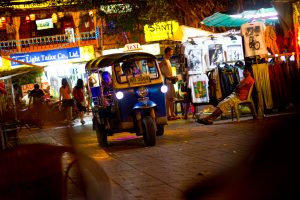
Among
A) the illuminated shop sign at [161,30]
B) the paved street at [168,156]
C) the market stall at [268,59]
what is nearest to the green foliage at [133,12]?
the illuminated shop sign at [161,30]

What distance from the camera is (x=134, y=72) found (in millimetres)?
12195

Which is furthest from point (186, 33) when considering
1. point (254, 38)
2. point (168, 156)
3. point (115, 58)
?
point (168, 156)

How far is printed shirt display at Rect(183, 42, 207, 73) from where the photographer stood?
1562 centimetres

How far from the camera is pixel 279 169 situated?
247 cm

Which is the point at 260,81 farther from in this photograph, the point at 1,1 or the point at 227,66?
the point at 1,1

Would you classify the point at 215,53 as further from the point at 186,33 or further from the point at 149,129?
the point at 149,129

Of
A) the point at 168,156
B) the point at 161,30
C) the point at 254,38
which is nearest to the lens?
the point at 168,156

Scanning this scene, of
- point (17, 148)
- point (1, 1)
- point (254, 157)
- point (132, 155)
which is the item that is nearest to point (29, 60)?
point (1, 1)

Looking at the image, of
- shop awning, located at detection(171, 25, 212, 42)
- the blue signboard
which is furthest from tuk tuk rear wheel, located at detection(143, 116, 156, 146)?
the blue signboard

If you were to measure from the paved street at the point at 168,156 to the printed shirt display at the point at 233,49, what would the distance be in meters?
1.97

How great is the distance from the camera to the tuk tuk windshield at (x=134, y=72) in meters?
12.0

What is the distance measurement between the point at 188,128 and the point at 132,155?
3.91 metres

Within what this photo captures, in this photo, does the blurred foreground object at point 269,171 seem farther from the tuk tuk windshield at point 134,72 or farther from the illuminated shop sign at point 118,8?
the illuminated shop sign at point 118,8

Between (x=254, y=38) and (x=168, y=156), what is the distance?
19.8 ft
